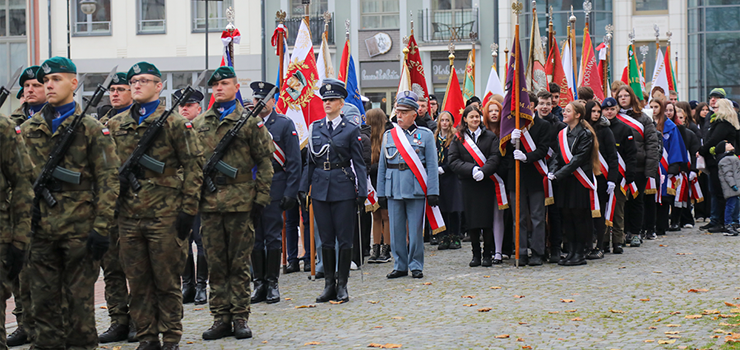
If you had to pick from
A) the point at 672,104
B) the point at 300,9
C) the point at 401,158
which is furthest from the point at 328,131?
the point at 300,9

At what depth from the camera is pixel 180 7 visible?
123 ft

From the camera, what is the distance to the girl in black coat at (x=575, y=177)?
10.8m

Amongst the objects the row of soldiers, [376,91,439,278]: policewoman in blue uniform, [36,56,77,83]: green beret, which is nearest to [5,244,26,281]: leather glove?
the row of soldiers

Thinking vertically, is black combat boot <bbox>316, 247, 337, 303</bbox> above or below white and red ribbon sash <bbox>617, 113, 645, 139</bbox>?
below

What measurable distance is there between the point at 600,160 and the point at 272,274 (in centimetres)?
476

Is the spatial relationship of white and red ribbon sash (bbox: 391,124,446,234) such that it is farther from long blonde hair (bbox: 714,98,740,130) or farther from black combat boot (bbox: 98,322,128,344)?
long blonde hair (bbox: 714,98,740,130)

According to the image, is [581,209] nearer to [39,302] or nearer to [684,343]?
[684,343]

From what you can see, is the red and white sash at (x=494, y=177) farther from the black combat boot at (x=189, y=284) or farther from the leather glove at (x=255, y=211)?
the leather glove at (x=255, y=211)

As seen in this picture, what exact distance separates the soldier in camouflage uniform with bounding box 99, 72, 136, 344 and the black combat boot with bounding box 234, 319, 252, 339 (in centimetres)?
80

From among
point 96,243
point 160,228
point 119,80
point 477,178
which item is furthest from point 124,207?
point 477,178

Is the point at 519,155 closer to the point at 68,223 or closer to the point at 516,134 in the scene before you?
the point at 516,134

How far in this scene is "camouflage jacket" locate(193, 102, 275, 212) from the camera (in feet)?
23.9

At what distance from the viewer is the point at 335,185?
8664 mm

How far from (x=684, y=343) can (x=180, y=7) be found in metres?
33.7
